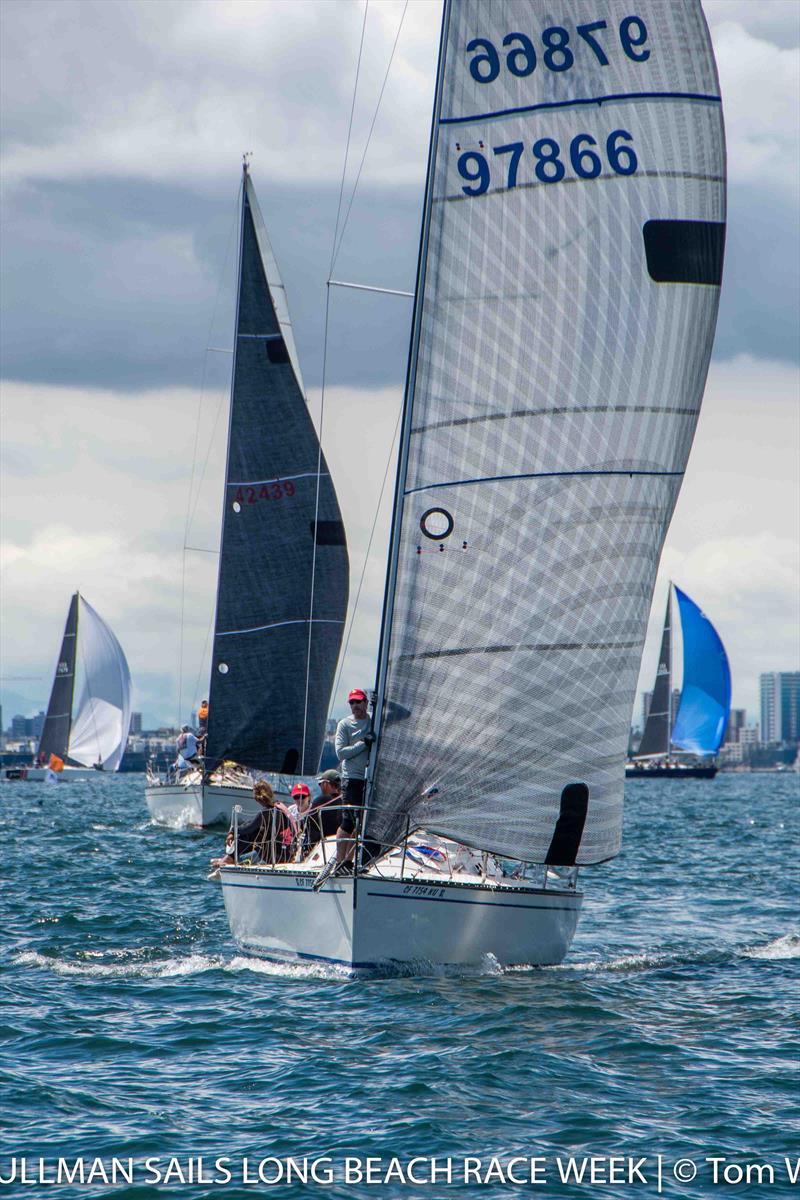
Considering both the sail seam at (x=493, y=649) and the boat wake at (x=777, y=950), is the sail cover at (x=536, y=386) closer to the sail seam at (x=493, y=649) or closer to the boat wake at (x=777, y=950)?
the sail seam at (x=493, y=649)

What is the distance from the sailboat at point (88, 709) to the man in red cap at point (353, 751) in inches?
2722

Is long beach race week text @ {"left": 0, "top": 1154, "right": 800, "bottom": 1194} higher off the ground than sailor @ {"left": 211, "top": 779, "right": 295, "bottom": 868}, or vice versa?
sailor @ {"left": 211, "top": 779, "right": 295, "bottom": 868}

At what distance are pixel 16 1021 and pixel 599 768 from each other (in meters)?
5.91

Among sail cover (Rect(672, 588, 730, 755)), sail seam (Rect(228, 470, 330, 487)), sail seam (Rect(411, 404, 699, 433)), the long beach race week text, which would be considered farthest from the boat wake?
sail cover (Rect(672, 588, 730, 755))

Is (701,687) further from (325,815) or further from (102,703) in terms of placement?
(325,815)

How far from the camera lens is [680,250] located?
1494cm

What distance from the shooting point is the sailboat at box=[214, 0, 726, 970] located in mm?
14641

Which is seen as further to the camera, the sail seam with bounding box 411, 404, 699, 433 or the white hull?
the white hull

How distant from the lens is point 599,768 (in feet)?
49.8

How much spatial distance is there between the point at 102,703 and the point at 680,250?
2872 inches

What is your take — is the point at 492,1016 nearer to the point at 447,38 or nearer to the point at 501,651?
the point at 501,651

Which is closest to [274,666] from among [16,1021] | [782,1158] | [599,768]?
Answer: [599,768]

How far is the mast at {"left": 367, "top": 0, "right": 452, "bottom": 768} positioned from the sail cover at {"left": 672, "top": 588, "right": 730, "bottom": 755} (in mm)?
70288

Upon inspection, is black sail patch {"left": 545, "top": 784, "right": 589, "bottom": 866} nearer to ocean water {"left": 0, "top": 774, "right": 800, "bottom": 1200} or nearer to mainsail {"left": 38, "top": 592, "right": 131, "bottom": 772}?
ocean water {"left": 0, "top": 774, "right": 800, "bottom": 1200}
